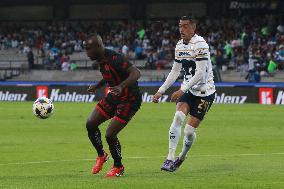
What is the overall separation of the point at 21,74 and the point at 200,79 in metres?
37.7

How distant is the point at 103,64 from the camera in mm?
12234

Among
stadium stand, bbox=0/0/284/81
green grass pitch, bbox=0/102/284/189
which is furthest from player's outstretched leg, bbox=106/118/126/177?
stadium stand, bbox=0/0/284/81

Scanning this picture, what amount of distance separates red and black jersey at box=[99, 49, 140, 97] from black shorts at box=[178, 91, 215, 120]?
141cm

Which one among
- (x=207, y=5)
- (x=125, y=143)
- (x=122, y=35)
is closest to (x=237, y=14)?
(x=207, y=5)

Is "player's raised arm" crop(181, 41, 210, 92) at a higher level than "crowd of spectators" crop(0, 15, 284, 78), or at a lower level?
higher

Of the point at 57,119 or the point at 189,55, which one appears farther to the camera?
the point at 57,119

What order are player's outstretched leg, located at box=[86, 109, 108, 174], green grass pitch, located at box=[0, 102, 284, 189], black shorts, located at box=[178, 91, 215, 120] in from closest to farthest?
1. green grass pitch, located at box=[0, 102, 284, 189]
2. player's outstretched leg, located at box=[86, 109, 108, 174]
3. black shorts, located at box=[178, 91, 215, 120]

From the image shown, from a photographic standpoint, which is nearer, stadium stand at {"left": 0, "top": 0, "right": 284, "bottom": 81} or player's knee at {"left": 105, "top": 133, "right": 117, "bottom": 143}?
player's knee at {"left": 105, "top": 133, "right": 117, "bottom": 143}

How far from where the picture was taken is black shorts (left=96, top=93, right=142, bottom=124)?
12.5 metres

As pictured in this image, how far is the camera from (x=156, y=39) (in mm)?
52031

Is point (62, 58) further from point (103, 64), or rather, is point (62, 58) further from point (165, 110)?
point (103, 64)

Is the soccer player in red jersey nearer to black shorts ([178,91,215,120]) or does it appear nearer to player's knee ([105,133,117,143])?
player's knee ([105,133,117,143])

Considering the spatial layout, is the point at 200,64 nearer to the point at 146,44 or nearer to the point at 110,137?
the point at 110,137

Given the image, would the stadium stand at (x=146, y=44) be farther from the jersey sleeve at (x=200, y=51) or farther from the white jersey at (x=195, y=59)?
the jersey sleeve at (x=200, y=51)
